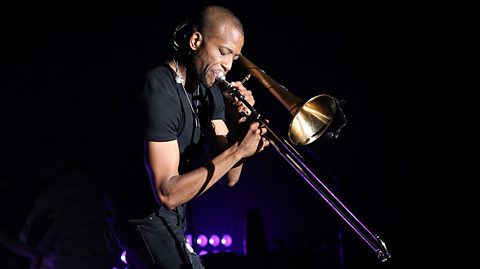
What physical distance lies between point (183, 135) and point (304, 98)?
94.2 inches

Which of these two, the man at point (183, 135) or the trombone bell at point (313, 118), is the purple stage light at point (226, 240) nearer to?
the man at point (183, 135)

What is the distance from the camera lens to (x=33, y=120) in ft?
15.3

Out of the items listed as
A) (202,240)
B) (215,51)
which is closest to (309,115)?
(215,51)

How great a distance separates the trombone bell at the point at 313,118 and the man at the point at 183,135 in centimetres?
35

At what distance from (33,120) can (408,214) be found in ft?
14.1

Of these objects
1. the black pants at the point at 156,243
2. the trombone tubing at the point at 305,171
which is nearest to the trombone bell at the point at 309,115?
the trombone tubing at the point at 305,171

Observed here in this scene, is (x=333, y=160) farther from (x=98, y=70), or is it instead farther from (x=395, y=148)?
(x=98, y=70)

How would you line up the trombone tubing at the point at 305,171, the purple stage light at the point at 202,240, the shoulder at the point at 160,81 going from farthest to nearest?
the purple stage light at the point at 202,240 < the trombone tubing at the point at 305,171 < the shoulder at the point at 160,81

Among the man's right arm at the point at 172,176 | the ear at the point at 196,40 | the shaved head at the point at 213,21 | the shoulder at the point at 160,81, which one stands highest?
the shaved head at the point at 213,21

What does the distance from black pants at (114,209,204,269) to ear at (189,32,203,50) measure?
95cm

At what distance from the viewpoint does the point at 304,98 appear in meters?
4.63

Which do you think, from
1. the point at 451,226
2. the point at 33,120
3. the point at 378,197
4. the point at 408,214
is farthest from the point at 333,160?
the point at 33,120

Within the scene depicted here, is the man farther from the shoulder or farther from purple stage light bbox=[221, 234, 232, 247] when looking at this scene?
purple stage light bbox=[221, 234, 232, 247]

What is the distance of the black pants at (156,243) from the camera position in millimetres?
2256
